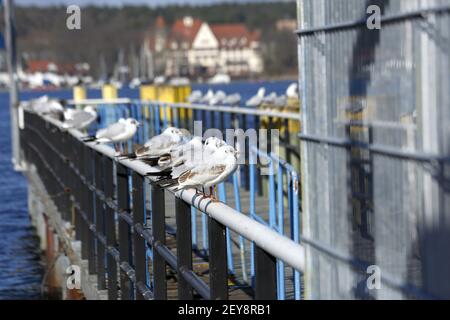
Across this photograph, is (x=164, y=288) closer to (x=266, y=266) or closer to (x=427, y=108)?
(x=266, y=266)

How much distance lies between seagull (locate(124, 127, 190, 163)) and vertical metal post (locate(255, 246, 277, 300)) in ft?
11.9

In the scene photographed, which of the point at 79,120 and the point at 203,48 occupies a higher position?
the point at 203,48

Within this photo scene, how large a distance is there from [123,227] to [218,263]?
349 centimetres

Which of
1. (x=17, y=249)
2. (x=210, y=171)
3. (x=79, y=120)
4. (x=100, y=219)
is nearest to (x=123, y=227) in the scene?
(x=100, y=219)

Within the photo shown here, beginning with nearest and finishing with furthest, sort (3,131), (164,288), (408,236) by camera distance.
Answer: (408,236) → (164,288) → (3,131)

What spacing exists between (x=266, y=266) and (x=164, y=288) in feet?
7.55

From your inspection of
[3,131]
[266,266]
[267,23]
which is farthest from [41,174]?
[267,23]

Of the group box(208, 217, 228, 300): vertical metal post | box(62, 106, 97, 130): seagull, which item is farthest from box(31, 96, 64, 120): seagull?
box(208, 217, 228, 300): vertical metal post

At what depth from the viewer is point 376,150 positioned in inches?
128

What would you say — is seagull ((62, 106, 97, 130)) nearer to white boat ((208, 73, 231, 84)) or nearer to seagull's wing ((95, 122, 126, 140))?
seagull's wing ((95, 122, 126, 140))

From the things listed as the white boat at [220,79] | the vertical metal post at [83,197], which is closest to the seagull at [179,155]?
the vertical metal post at [83,197]

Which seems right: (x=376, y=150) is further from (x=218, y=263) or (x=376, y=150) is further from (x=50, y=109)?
(x=50, y=109)

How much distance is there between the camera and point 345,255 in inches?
140
